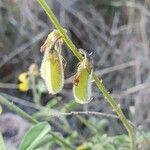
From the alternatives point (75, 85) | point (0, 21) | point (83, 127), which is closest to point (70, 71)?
point (83, 127)

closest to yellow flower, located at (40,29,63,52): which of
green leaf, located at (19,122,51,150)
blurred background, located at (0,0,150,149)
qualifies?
green leaf, located at (19,122,51,150)

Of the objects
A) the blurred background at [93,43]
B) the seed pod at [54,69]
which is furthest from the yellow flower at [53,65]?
the blurred background at [93,43]

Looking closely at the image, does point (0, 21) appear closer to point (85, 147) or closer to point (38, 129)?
point (85, 147)

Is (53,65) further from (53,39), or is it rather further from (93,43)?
(93,43)

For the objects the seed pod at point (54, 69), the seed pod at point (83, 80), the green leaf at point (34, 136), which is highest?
the seed pod at point (54, 69)

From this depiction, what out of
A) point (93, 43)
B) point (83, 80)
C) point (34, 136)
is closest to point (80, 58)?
point (83, 80)

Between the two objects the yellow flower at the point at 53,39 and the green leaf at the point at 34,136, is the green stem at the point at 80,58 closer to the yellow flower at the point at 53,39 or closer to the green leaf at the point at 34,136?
the yellow flower at the point at 53,39
